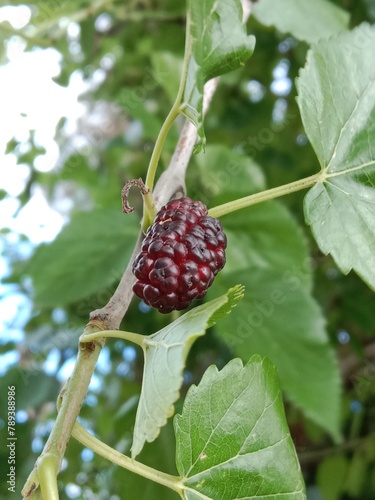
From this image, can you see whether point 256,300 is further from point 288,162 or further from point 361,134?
point 288,162

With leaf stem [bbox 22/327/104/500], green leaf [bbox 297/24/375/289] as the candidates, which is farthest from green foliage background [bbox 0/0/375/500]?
leaf stem [bbox 22/327/104/500]

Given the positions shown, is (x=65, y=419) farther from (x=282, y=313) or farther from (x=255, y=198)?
(x=282, y=313)

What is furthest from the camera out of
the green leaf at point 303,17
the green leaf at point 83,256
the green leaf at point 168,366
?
the green leaf at point 83,256

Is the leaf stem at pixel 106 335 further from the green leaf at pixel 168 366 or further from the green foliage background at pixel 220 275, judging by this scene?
the green foliage background at pixel 220 275

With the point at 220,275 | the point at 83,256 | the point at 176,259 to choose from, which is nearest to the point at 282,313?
the point at 220,275

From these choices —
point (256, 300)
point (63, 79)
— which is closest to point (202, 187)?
point (256, 300)

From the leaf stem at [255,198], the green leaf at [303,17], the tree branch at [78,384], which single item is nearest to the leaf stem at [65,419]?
the tree branch at [78,384]
